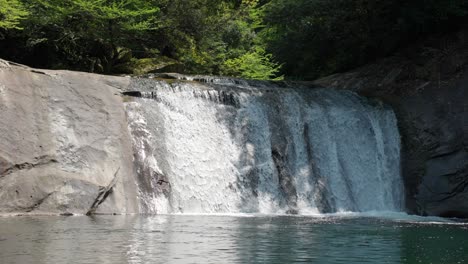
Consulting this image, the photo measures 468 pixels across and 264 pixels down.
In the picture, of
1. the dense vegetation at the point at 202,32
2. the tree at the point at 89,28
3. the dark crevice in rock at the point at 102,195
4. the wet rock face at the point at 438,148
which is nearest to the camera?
the dark crevice in rock at the point at 102,195

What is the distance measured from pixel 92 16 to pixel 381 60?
10.8 m

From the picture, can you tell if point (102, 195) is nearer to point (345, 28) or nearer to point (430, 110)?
point (430, 110)

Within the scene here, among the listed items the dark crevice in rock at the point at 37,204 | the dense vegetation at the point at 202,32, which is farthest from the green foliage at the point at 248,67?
the dark crevice in rock at the point at 37,204

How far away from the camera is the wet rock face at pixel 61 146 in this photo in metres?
16.4

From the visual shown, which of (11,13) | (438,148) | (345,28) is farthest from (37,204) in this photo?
(345,28)

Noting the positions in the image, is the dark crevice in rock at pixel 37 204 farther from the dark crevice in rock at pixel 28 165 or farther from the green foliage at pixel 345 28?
the green foliage at pixel 345 28

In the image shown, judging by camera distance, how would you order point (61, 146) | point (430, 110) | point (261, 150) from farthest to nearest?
point (430, 110) < point (261, 150) < point (61, 146)

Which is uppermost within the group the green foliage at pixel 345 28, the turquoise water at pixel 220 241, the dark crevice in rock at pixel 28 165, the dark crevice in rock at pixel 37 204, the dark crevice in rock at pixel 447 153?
the green foliage at pixel 345 28

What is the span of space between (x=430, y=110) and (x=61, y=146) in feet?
41.1

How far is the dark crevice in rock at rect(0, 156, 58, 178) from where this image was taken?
53.3ft

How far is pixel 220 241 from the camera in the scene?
12.1m

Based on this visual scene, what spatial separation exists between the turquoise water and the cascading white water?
2847 millimetres

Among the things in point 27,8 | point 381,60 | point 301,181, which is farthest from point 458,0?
point 27,8

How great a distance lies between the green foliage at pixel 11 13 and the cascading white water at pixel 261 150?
5.07 meters
